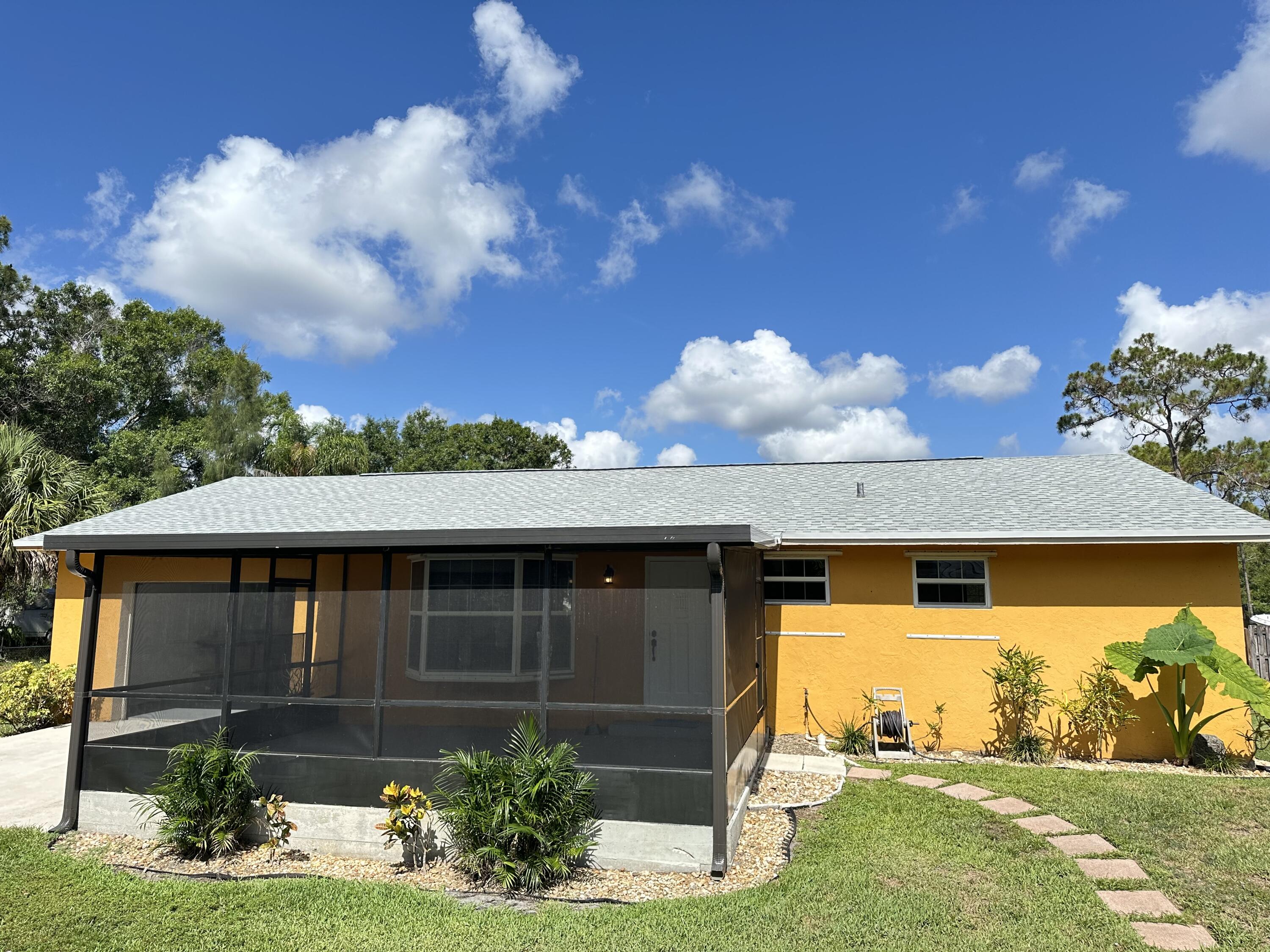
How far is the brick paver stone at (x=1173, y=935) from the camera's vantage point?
13.3 feet

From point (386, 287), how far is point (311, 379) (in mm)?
4046

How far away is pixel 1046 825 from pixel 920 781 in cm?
161

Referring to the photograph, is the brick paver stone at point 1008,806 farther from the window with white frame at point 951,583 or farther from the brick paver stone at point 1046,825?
the window with white frame at point 951,583

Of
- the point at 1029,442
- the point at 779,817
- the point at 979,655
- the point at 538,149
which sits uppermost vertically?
the point at 538,149

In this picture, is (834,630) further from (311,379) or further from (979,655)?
(311,379)

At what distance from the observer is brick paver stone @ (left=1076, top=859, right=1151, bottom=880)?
504cm

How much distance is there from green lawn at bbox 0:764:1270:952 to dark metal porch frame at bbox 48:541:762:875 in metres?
0.60

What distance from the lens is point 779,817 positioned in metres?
6.58

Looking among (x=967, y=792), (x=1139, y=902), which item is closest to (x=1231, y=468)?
(x=967, y=792)

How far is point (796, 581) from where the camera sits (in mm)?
9953

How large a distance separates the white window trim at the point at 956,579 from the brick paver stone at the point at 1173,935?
5234 millimetres

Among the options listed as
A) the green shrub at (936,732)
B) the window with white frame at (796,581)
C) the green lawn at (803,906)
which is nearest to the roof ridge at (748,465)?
the window with white frame at (796,581)

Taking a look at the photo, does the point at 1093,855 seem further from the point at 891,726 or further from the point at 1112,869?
the point at 891,726

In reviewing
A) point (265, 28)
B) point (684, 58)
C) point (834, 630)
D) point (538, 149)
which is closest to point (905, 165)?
point (684, 58)
